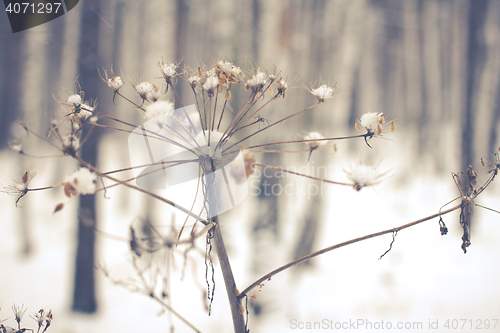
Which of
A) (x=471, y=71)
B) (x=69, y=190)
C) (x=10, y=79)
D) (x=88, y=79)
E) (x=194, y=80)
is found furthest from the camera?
(x=10, y=79)

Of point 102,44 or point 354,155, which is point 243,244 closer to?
point 354,155

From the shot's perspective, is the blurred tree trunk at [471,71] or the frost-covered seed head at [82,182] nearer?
the frost-covered seed head at [82,182]

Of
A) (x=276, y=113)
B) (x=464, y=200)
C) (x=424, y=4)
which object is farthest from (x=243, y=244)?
(x=424, y=4)

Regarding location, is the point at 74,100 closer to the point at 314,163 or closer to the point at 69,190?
the point at 69,190

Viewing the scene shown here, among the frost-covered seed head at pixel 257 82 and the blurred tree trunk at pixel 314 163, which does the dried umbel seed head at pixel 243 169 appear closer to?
the frost-covered seed head at pixel 257 82

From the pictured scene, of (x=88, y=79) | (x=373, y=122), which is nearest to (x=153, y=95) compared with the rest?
(x=373, y=122)

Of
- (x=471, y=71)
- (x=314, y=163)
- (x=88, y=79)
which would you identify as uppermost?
(x=471, y=71)

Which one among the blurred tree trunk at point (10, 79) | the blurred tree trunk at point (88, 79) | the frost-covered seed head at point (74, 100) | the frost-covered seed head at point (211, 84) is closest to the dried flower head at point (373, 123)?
the frost-covered seed head at point (211, 84)
